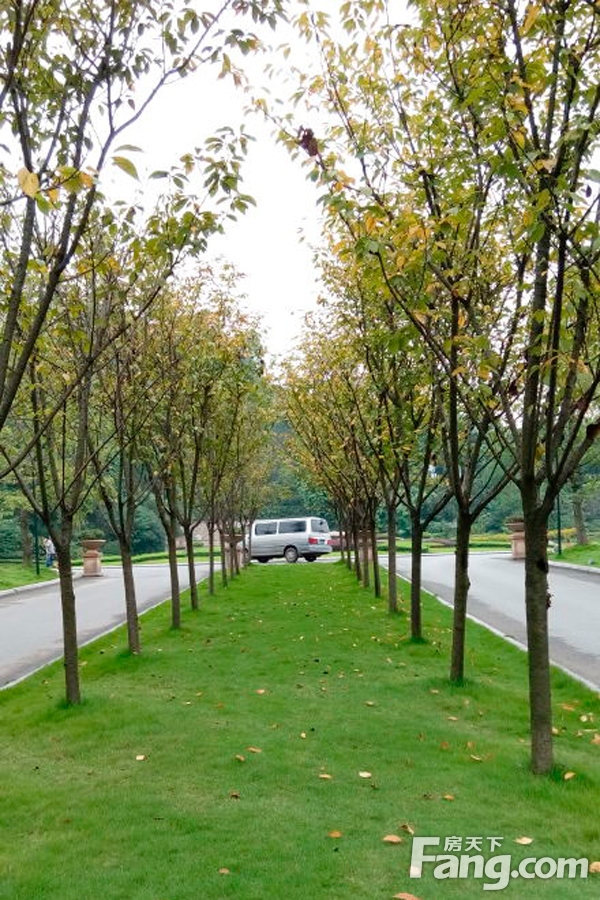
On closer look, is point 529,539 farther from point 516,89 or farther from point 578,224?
point 516,89

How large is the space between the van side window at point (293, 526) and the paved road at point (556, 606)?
10413mm

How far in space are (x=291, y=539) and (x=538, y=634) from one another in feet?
102

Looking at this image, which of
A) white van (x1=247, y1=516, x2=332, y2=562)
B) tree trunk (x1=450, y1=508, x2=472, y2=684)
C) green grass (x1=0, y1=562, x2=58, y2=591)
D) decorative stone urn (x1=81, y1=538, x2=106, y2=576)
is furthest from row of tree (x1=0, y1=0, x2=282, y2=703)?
white van (x1=247, y1=516, x2=332, y2=562)

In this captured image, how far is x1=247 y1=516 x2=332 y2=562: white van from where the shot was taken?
1400 inches

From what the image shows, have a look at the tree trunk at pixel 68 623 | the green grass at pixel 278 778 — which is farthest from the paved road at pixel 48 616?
the tree trunk at pixel 68 623

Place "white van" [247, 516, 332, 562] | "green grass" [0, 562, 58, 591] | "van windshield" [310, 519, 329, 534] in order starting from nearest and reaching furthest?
1. "green grass" [0, 562, 58, 591]
2. "white van" [247, 516, 332, 562]
3. "van windshield" [310, 519, 329, 534]

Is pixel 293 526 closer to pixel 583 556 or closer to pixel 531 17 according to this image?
pixel 583 556

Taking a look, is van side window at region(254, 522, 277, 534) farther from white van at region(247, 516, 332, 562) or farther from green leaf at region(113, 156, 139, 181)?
green leaf at region(113, 156, 139, 181)

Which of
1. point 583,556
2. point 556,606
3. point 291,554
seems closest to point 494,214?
point 556,606

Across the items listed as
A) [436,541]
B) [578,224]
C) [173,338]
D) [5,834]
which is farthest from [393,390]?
[436,541]

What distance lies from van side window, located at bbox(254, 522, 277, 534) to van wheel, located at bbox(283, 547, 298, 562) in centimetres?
142

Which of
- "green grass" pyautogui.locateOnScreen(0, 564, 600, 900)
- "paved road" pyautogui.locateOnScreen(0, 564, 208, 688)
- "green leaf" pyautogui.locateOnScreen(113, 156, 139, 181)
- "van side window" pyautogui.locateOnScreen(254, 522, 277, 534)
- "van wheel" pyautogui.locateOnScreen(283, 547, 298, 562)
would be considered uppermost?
"green leaf" pyautogui.locateOnScreen(113, 156, 139, 181)

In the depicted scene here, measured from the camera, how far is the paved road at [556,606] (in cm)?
990

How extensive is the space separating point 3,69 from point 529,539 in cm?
432
